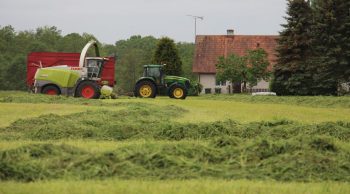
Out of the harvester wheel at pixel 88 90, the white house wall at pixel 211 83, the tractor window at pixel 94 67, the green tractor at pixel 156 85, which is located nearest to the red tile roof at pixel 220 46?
the white house wall at pixel 211 83

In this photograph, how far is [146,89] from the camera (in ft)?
115

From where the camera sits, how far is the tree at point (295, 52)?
4406 centimetres

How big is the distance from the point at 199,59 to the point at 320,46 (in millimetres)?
26388

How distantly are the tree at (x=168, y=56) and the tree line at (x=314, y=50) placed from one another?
14.0m

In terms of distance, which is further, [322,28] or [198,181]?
[322,28]

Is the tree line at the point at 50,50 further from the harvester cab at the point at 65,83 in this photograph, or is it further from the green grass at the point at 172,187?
the green grass at the point at 172,187

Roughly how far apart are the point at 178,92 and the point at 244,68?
730 inches

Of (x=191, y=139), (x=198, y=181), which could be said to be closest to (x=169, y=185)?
(x=198, y=181)

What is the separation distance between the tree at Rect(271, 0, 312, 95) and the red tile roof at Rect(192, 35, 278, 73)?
19.8m

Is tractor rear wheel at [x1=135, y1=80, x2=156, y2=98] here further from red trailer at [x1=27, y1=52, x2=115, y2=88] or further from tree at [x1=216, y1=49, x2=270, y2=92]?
tree at [x1=216, y1=49, x2=270, y2=92]

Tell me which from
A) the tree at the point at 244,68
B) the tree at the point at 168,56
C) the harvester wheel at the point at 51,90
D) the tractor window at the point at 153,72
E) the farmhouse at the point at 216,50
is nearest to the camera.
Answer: the harvester wheel at the point at 51,90

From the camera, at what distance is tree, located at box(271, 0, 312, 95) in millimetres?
44062

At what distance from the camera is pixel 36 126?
13.9 meters

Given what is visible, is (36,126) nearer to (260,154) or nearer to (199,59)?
(260,154)
